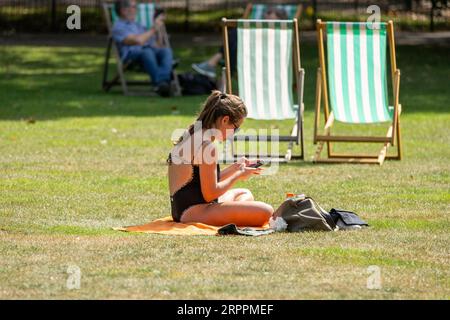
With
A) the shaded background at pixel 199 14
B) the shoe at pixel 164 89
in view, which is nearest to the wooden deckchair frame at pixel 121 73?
the shoe at pixel 164 89

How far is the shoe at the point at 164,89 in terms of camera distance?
1553cm

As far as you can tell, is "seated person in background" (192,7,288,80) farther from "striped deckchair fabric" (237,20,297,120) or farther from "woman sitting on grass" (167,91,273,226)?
"woman sitting on grass" (167,91,273,226)

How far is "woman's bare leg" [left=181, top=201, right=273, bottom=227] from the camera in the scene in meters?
7.30

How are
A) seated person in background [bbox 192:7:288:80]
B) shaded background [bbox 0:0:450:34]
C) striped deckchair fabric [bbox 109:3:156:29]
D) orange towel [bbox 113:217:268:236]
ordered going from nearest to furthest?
1. orange towel [bbox 113:217:268:236]
2. seated person in background [bbox 192:7:288:80]
3. striped deckchair fabric [bbox 109:3:156:29]
4. shaded background [bbox 0:0:450:34]

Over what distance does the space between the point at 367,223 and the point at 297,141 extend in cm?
322

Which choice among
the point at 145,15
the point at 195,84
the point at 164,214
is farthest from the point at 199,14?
the point at 164,214

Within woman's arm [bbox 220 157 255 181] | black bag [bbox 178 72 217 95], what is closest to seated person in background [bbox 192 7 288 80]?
black bag [bbox 178 72 217 95]

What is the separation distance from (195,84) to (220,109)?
8727 millimetres

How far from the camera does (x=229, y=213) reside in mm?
7301

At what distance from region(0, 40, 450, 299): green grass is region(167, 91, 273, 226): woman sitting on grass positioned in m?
0.36

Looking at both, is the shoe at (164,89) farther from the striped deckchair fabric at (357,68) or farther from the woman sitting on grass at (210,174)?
the woman sitting on grass at (210,174)

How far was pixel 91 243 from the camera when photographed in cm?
674

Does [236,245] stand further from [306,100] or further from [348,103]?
[306,100]
